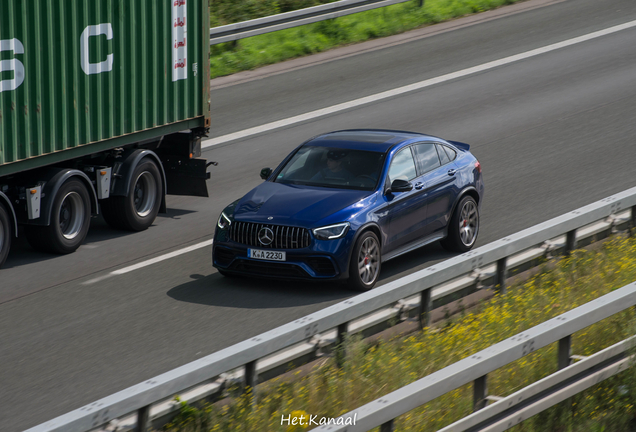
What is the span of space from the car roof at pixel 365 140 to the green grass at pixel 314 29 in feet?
32.7

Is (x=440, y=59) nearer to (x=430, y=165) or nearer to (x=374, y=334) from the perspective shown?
(x=430, y=165)

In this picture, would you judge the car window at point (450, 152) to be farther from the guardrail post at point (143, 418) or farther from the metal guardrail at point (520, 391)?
the guardrail post at point (143, 418)

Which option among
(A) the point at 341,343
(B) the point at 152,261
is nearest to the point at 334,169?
(B) the point at 152,261

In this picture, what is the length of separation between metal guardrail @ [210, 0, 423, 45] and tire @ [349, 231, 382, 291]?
474 inches

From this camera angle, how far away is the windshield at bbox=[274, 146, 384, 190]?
1096 centimetres

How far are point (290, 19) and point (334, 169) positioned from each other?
12.9m

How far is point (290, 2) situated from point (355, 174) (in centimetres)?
1550

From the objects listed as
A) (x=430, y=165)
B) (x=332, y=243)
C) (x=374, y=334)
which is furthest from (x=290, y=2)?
(x=374, y=334)

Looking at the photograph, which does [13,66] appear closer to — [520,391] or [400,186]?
[400,186]

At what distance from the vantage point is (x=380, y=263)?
10617mm

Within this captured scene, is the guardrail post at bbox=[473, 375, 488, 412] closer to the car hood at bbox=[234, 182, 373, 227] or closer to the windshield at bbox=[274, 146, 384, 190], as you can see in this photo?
the car hood at bbox=[234, 182, 373, 227]

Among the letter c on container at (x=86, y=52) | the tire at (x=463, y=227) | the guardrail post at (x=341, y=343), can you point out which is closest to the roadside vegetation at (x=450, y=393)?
the guardrail post at (x=341, y=343)

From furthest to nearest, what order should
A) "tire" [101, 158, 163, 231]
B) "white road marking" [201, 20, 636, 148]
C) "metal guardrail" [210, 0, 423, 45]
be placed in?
"metal guardrail" [210, 0, 423, 45] → "white road marking" [201, 20, 636, 148] → "tire" [101, 158, 163, 231]

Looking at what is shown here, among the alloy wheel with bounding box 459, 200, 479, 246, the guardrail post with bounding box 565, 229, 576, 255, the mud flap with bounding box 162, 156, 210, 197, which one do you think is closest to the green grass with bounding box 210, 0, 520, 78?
the mud flap with bounding box 162, 156, 210, 197
